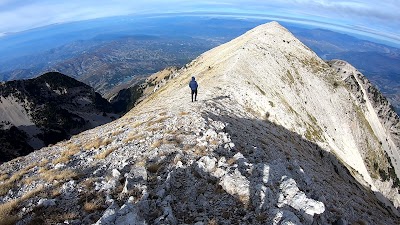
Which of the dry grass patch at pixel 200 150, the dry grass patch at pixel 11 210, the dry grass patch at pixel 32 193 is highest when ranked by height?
the dry grass patch at pixel 11 210

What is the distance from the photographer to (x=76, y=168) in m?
17.4

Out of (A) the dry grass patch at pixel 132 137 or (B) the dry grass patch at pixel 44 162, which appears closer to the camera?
(B) the dry grass patch at pixel 44 162

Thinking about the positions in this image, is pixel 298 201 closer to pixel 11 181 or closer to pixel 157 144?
pixel 157 144

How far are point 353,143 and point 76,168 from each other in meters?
69.3

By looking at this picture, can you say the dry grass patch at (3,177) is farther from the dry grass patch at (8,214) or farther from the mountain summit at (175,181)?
the dry grass patch at (8,214)

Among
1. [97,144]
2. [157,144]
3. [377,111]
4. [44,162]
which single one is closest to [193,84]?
[97,144]

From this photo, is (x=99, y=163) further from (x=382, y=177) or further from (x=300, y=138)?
(x=382, y=177)

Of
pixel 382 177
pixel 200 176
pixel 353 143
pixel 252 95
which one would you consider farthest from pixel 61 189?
pixel 382 177

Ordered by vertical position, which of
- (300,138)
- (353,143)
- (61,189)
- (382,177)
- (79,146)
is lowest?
(382,177)

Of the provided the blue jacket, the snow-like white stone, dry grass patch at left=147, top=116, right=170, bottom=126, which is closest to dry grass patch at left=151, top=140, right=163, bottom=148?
dry grass patch at left=147, top=116, right=170, bottom=126

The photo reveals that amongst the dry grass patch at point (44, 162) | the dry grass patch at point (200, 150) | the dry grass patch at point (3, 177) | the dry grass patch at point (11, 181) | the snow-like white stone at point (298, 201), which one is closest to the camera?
the snow-like white stone at point (298, 201)

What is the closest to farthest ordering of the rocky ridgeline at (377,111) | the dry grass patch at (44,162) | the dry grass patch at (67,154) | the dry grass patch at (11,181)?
1. the dry grass patch at (11,181)
2. the dry grass patch at (67,154)
3. the dry grass patch at (44,162)
4. the rocky ridgeline at (377,111)

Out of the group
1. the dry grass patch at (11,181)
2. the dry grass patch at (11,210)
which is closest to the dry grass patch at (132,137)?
the dry grass patch at (11,181)

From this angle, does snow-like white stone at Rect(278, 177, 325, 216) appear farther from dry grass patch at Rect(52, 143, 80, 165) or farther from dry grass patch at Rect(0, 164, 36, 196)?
dry grass patch at Rect(0, 164, 36, 196)
